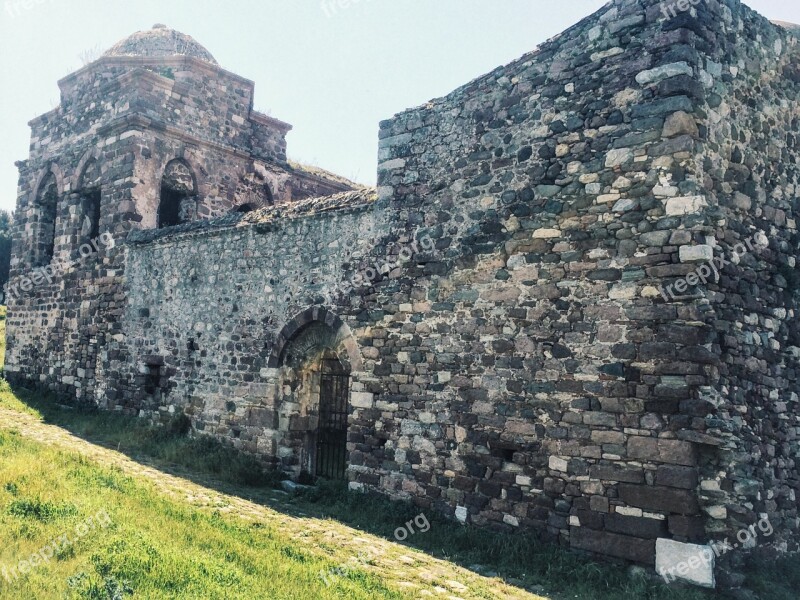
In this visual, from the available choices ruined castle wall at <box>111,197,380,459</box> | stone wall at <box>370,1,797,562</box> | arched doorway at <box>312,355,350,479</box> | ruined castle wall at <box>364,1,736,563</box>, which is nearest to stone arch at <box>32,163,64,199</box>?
ruined castle wall at <box>111,197,380,459</box>

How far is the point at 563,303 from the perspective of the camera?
23.5 ft

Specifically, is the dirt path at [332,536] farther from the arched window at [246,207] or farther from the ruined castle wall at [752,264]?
the arched window at [246,207]

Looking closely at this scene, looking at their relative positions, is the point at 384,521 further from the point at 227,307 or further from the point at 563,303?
the point at 227,307

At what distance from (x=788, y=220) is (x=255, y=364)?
8.19 meters

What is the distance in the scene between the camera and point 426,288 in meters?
8.64

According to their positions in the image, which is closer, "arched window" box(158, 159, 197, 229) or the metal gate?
the metal gate

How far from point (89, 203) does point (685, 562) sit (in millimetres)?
15274

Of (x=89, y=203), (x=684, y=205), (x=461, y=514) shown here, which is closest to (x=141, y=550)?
(x=461, y=514)

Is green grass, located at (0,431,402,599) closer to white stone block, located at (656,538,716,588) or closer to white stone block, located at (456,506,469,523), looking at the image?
white stone block, located at (456,506,469,523)

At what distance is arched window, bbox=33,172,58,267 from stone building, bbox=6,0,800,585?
7981 mm

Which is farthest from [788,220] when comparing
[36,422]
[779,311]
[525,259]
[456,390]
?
[36,422]

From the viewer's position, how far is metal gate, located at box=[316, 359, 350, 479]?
10.4 metres

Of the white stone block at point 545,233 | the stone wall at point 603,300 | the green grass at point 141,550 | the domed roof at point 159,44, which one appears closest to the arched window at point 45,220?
the domed roof at point 159,44

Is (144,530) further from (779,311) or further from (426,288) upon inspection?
(779,311)
